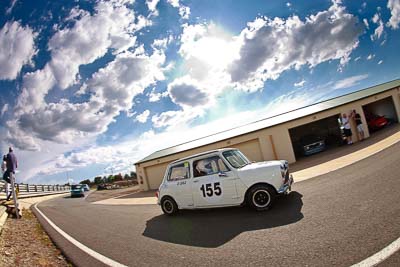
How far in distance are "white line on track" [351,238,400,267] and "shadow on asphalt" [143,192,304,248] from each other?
1864 mm

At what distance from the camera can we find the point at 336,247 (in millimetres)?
3451

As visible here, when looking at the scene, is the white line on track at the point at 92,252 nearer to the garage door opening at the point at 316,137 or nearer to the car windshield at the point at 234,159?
the car windshield at the point at 234,159

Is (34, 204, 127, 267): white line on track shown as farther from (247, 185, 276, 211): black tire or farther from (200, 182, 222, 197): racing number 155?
(247, 185, 276, 211): black tire

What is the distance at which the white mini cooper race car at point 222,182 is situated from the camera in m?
5.97

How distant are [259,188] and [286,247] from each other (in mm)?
2219

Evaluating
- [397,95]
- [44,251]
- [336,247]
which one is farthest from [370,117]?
[44,251]

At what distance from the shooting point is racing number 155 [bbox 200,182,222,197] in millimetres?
6477

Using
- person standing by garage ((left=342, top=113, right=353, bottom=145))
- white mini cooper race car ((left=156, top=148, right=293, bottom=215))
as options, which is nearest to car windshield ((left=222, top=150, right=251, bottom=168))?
white mini cooper race car ((left=156, top=148, right=293, bottom=215))

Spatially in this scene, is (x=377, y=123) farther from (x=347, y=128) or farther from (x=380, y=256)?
(x=380, y=256)

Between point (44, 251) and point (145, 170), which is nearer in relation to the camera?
point (44, 251)

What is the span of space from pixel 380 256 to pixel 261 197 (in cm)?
313

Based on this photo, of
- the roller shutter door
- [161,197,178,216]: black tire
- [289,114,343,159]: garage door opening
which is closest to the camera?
[161,197,178,216]: black tire

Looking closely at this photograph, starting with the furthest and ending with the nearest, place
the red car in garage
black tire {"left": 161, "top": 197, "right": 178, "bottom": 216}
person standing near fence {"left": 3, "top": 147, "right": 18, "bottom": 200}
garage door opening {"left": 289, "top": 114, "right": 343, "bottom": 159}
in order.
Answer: the red car in garage, garage door opening {"left": 289, "top": 114, "right": 343, "bottom": 159}, person standing near fence {"left": 3, "top": 147, "right": 18, "bottom": 200}, black tire {"left": 161, "top": 197, "right": 178, "bottom": 216}

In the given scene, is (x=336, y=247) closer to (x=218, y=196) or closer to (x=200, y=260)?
(x=200, y=260)
